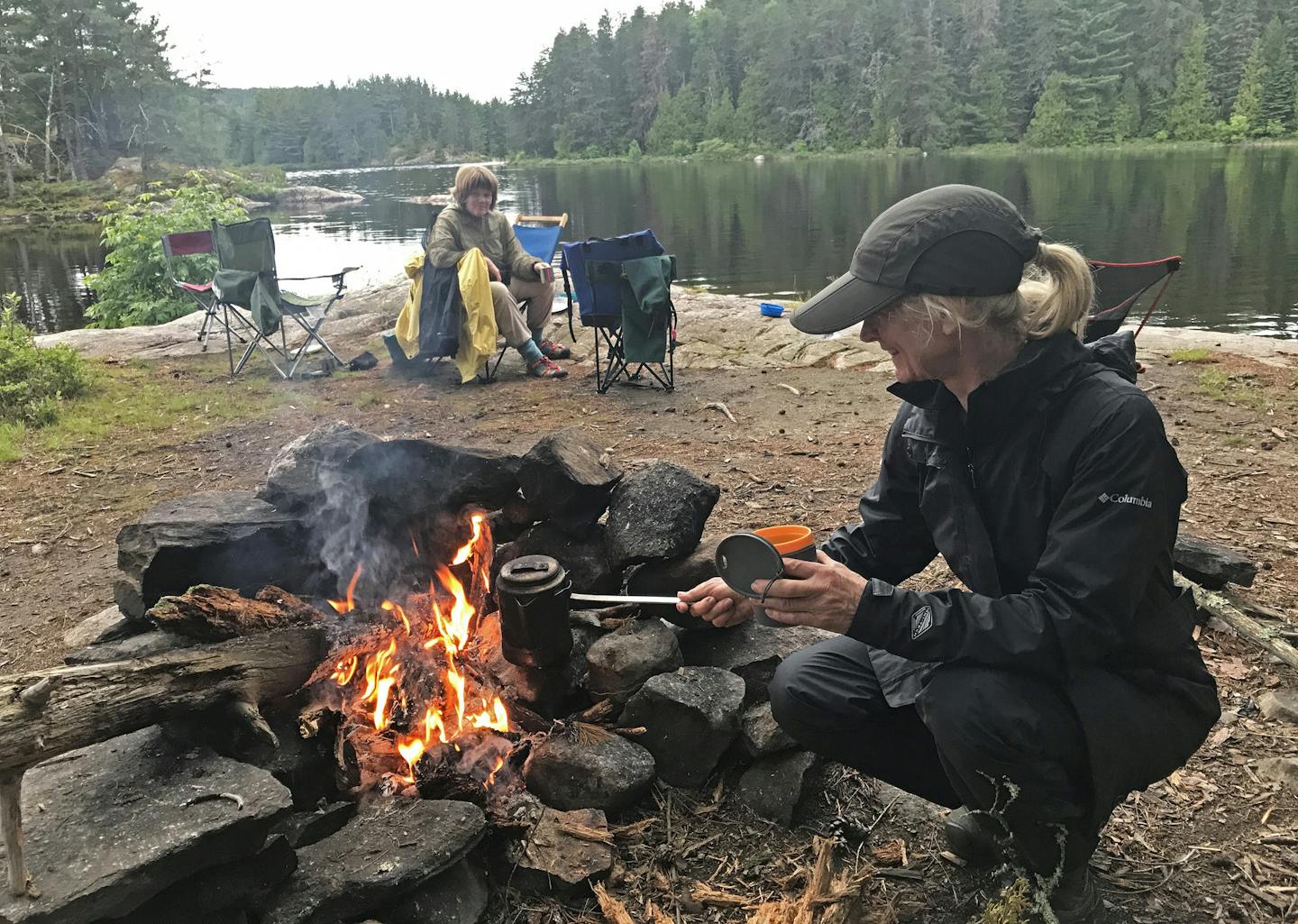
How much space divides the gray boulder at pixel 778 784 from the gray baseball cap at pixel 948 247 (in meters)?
1.38

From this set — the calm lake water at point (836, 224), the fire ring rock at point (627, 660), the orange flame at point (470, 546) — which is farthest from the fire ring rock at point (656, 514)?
the calm lake water at point (836, 224)

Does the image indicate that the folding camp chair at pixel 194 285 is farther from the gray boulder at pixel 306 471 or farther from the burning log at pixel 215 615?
the burning log at pixel 215 615

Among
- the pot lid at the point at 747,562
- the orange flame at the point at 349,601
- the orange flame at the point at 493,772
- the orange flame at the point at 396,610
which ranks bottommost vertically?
the orange flame at the point at 493,772

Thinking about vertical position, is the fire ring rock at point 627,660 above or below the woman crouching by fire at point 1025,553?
below

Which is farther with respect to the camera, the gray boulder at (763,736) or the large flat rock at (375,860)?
the gray boulder at (763,736)

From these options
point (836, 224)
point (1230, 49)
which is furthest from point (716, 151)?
point (836, 224)

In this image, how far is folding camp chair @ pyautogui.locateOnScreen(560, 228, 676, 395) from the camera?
7145 millimetres

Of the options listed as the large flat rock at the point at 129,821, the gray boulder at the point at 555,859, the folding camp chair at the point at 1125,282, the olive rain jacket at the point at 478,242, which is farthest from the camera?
the olive rain jacket at the point at 478,242

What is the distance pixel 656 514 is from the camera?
3227 millimetres

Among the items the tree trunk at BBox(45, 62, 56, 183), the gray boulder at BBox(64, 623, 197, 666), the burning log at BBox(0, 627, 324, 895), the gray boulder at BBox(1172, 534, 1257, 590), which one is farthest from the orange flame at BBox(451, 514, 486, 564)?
the tree trunk at BBox(45, 62, 56, 183)

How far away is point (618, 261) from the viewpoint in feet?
23.7

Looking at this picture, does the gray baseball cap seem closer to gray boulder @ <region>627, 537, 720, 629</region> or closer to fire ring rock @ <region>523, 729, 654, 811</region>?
gray boulder @ <region>627, 537, 720, 629</region>

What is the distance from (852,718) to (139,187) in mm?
51413

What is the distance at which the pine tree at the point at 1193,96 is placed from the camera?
5306 centimetres
